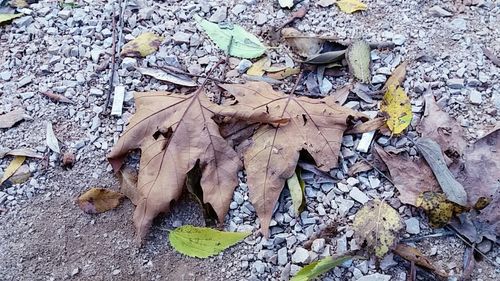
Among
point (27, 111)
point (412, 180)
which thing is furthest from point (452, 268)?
point (27, 111)

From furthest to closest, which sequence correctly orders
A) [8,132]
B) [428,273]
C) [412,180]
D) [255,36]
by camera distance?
[255,36]
[8,132]
[412,180]
[428,273]

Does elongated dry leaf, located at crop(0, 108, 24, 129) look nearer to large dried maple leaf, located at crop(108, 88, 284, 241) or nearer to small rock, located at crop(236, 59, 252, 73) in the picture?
large dried maple leaf, located at crop(108, 88, 284, 241)

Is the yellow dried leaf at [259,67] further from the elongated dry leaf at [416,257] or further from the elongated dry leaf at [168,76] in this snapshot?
the elongated dry leaf at [416,257]

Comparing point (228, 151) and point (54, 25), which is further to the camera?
point (54, 25)

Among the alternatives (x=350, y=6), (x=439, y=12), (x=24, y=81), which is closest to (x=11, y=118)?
(x=24, y=81)

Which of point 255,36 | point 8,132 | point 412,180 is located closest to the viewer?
point 412,180

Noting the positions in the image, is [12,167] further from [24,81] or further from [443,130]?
[443,130]

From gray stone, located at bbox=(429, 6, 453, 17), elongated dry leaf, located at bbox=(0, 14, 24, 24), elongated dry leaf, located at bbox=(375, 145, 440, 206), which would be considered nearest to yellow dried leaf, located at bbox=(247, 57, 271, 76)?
elongated dry leaf, located at bbox=(375, 145, 440, 206)

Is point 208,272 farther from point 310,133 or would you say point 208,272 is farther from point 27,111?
point 27,111
